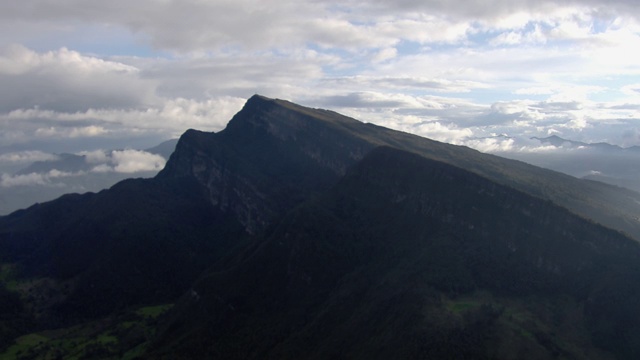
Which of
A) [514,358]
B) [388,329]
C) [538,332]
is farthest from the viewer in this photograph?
[388,329]

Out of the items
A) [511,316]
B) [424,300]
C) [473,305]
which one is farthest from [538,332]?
[424,300]

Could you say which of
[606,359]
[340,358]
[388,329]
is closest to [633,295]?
[606,359]

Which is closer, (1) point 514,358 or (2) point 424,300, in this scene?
(1) point 514,358

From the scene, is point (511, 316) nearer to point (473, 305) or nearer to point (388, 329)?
point (473, 305)

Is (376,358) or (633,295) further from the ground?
(633,295)

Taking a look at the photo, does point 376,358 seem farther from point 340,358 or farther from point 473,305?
point 473,305

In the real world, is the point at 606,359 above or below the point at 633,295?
below

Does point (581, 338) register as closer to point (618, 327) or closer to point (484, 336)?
point (618, 327)

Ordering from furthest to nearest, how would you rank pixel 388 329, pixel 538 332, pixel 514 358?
pixel 388 329
pixel 538 332
pixel 514 358

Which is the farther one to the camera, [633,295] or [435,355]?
[633,295]
